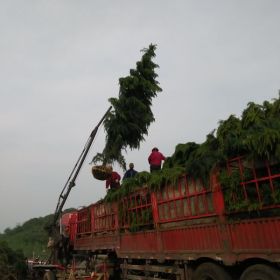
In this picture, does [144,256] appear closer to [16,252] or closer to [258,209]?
[258,209]

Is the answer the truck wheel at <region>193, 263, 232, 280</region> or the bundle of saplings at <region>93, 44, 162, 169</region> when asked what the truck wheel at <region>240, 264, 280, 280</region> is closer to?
the truck wheel at <region>193, 263, 232, 280</region>

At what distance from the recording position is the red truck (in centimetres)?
582

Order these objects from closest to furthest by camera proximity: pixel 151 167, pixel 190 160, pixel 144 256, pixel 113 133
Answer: pixel 190 160 → pixel 144 256 → pixel 151 167 → pixel 113 133

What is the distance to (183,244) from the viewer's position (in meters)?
7.71

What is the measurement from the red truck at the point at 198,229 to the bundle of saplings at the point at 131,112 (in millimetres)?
3048

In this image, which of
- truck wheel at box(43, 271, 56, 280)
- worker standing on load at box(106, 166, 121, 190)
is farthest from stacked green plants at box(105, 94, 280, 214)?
truck wheel at box(43, 271, 56, 280)

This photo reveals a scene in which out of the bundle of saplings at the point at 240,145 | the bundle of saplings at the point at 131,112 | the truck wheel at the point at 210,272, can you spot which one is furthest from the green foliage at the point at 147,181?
the bundle of saplings at the point at 131,112

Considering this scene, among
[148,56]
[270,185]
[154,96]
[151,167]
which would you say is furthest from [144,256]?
[148,56]

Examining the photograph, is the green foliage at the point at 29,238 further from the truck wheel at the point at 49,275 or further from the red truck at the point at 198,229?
the red truck at the point at 198,229

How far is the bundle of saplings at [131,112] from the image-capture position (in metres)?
14.1

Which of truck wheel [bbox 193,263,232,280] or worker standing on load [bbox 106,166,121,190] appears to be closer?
truck wheel [bbox 193,263,232,280]

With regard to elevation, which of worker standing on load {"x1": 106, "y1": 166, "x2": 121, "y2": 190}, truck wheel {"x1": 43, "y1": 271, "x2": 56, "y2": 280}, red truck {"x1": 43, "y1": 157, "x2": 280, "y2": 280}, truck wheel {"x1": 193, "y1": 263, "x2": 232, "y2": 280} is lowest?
truck wheel {"x1": 43, "y1": 271, "x2": 56, "y2": 280}

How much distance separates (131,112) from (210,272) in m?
8.46

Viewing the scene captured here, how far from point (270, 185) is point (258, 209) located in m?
0.47
